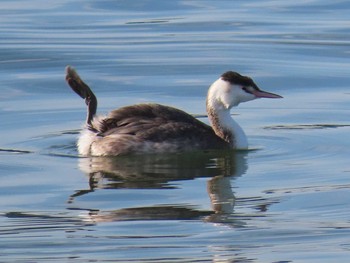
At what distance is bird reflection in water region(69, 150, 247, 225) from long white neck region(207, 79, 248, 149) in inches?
5.1

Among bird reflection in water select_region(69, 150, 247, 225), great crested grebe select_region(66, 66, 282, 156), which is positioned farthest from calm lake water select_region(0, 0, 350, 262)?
great crested grebe select_region(66, 66, 282, 156)

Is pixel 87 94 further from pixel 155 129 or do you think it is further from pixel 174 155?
pixel 174 155

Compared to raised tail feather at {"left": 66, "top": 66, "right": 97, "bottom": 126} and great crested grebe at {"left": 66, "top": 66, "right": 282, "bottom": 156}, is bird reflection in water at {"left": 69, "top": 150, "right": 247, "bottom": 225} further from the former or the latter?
raised tail feather at {"left": 66, "top": 66, "right": 97, "bottom": 126}

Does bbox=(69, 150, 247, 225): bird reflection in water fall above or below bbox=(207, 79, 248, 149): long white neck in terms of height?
below

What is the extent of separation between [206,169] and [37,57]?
6.63m

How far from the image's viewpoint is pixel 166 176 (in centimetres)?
1326

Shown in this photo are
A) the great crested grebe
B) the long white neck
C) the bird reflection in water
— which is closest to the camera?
the bird reflection in water

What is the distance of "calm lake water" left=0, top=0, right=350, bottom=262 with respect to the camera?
418 inches

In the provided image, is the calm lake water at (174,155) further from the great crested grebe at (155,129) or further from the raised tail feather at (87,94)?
the raised tail feather at (87,94)

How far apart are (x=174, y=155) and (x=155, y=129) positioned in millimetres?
328

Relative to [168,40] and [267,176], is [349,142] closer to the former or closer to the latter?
[267,176]

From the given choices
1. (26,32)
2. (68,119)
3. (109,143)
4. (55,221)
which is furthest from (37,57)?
(55,221)

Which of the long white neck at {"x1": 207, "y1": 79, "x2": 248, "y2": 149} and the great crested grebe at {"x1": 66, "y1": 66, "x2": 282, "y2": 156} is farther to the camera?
the long white neck at {"x1": 207, "y1": 79, "x2": 248, "y2": 149}

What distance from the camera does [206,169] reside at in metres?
13.7
